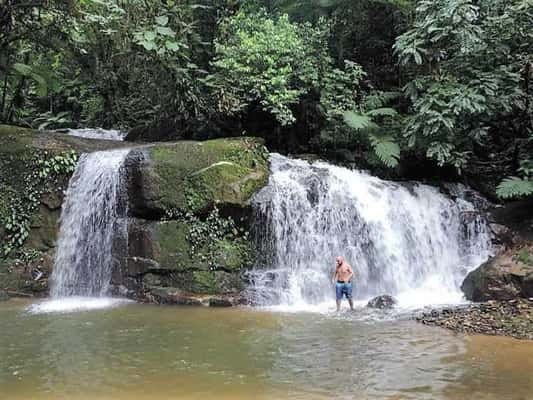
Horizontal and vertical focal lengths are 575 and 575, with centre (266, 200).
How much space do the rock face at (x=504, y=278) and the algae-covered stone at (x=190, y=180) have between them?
16.6ft

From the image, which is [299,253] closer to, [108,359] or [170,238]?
[170,238]

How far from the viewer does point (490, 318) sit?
9250 mm

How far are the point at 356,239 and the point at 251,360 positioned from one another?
645 centimetres

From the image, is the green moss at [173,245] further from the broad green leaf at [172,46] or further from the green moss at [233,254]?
the broad green leaf at [172,46]

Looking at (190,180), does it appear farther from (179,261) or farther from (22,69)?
(22,69)

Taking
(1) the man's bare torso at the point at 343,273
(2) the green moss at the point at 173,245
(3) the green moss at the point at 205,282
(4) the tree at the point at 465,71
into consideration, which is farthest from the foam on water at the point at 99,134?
(1) the man's bare torso at the point at 343,273

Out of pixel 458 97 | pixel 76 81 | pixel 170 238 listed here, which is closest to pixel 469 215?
pixel 458 97

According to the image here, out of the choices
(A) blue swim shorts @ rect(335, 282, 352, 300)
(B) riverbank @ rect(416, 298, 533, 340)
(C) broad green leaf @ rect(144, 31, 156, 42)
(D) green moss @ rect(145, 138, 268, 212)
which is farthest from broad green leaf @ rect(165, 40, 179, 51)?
(B) riverbank @ rect(416, 298, 533, 340)

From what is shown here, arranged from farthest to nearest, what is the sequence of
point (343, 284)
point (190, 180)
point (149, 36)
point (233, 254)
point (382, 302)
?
point (149, 36)
point (190, 180)
point (233, 254)
point (382, 302)
point (343, 284)

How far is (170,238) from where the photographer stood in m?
12.4

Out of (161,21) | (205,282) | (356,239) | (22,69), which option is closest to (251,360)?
(205,282)

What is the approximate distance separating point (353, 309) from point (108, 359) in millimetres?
5023

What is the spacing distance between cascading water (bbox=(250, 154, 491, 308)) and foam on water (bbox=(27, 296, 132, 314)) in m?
2.93

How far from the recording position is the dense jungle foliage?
46.0ft
